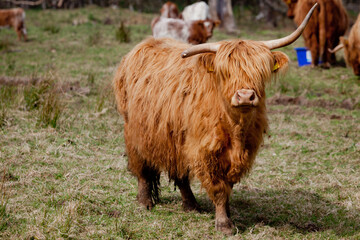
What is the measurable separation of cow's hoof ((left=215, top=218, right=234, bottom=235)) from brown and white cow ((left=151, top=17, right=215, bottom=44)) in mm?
7128

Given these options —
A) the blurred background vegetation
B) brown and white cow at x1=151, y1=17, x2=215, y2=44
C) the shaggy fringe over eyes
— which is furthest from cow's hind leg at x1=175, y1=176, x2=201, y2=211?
the blurred background vegetation

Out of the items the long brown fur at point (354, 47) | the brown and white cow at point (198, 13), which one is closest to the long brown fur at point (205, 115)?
the long brown fur at point (354, 47)

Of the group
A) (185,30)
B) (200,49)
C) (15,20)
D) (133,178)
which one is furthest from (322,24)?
(15,20)

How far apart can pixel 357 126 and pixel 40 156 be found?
3893 mm

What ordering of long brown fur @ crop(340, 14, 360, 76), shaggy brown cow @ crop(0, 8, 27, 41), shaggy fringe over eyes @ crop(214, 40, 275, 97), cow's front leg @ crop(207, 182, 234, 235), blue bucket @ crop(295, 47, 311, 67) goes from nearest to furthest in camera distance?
shaggy fringe over eyes @ crop(214, 40, 275, 97) < cow's front leg @ crop(207, 182, 234, 235) < long brown fur @ crop(340, 14, 360, 76) < blue bucket @ crop(295, 47, 311, 67) < shaggy brown cow @ crop(0, 8, 27, 41)

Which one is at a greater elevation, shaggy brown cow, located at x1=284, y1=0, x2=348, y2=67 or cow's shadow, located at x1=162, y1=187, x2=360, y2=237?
shaggy brown cow, located at x1=284, y1=0, x2=348, y2=67

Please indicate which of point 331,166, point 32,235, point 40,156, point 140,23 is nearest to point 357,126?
point 331,166

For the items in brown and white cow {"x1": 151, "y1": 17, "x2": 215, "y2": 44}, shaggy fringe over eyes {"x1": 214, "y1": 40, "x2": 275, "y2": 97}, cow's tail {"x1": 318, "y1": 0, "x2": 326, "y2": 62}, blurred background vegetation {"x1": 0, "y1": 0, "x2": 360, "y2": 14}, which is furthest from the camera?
blurred background vegetation {"x1": 0, "y1": 0, "x2": 360, "y2": 14}

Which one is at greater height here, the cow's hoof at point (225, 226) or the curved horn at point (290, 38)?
the curved horn at point (290, 38)

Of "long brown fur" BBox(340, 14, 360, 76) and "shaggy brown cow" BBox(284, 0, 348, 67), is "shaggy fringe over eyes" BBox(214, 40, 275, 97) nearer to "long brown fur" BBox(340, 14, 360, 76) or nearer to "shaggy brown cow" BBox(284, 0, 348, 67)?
"long brown fur" BBox(340, 14, 360, 76)

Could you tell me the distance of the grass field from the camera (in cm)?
305

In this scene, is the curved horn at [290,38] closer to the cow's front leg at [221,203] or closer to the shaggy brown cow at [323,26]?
the cow's front leg at [221,203]

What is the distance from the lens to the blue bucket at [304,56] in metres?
8.88

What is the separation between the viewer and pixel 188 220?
3.27 metres
